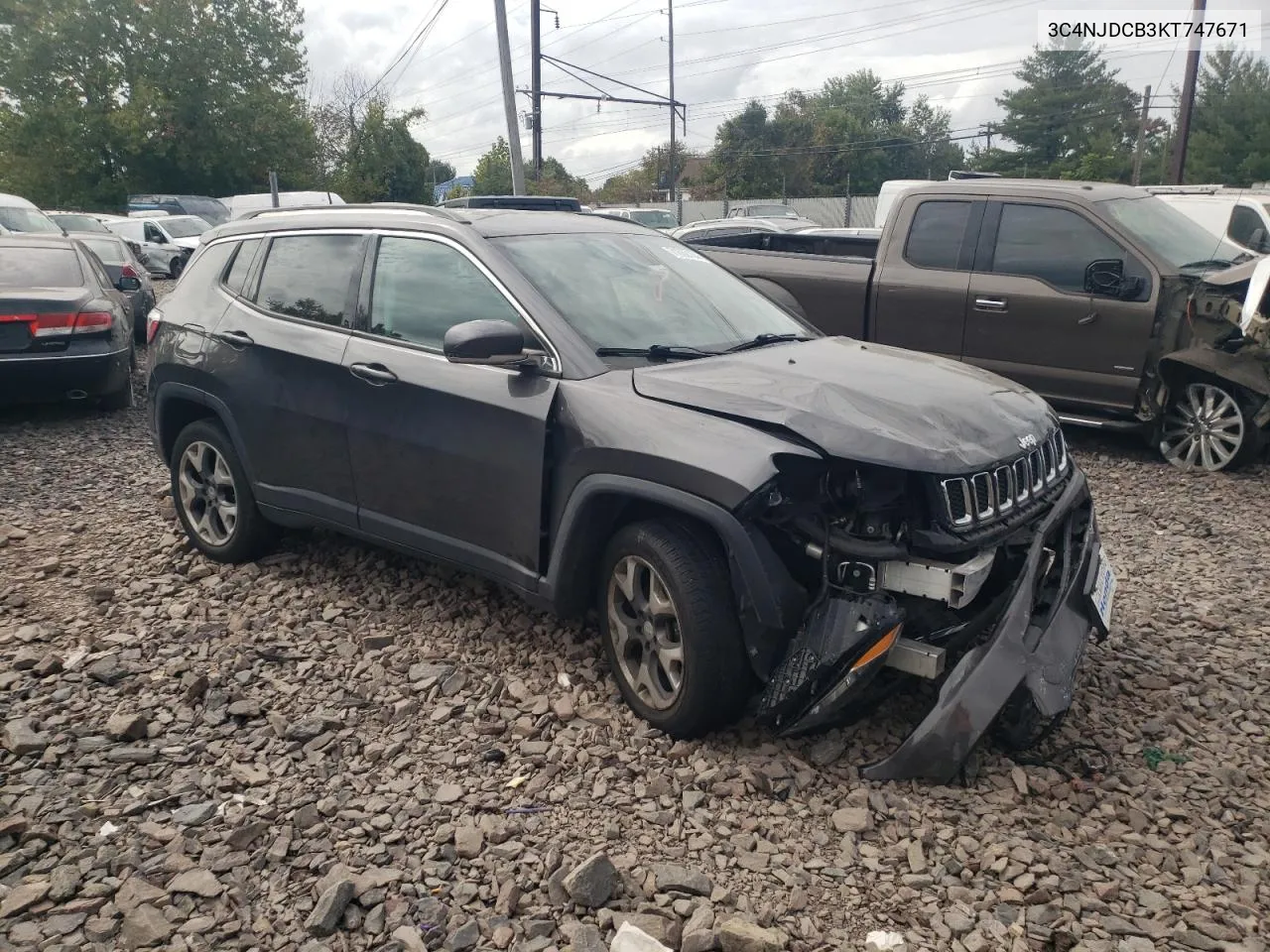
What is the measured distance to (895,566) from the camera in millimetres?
3184

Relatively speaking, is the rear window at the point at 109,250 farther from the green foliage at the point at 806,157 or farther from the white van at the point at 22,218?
the green foliage at the point at 806,157

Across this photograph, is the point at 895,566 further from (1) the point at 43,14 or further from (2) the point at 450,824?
(1) the point at 43,14

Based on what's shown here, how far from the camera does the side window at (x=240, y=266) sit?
5.03m

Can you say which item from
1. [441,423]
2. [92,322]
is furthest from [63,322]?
[441,423]

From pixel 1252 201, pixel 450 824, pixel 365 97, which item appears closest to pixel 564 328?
pixel 450 824

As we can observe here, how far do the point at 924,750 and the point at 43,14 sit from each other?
4348 centimetres

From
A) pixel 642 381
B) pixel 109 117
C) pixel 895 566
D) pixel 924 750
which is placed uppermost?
pixel 109 117

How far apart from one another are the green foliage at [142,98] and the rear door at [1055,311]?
37.1m

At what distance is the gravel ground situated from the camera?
2.71 metres

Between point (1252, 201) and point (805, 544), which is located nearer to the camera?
point (805, 544)

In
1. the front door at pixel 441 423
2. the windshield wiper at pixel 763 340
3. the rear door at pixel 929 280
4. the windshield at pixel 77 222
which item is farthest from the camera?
the windshield at pixel 77 222

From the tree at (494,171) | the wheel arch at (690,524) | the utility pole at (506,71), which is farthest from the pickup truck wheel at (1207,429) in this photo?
the tree at (494,171)

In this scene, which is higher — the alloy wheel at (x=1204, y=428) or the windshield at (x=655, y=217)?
the windshield at (x=655, y=217)

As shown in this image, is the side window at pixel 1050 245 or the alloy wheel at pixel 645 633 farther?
the side window at pixel 1050 245
